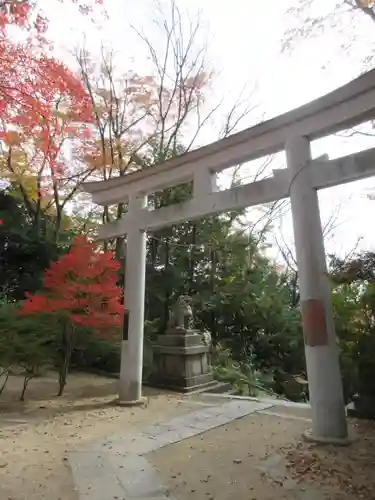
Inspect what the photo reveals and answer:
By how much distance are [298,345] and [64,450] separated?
25.0 feet

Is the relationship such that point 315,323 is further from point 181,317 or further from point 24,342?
point 24,342

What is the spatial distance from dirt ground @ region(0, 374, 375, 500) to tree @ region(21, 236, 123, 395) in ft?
5.03

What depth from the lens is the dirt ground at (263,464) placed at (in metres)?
→ 3.03

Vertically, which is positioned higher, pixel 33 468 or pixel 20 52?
pixel 20 52

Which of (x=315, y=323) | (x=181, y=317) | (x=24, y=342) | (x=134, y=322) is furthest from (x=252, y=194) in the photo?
(x=24, y=342)

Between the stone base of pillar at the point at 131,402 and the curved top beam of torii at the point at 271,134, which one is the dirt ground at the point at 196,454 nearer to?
the stone base of pillar at the point at 131,402

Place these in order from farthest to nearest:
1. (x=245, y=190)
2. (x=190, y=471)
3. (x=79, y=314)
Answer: (x=79, y=314) → (x=245, y=190) → (x=190, y=471)

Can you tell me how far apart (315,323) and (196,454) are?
6.44 feet

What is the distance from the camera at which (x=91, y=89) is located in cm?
1277

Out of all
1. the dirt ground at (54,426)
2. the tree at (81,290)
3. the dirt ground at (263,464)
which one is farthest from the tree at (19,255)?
the dirt ground at (263,464)

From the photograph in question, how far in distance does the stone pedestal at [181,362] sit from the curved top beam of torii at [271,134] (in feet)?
10.7

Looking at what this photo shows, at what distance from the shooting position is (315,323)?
4.23m

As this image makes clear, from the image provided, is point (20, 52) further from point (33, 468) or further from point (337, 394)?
point (337, 394)

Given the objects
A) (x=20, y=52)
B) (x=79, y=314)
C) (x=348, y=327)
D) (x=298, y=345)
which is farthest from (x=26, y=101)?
(x=298, y=345)
